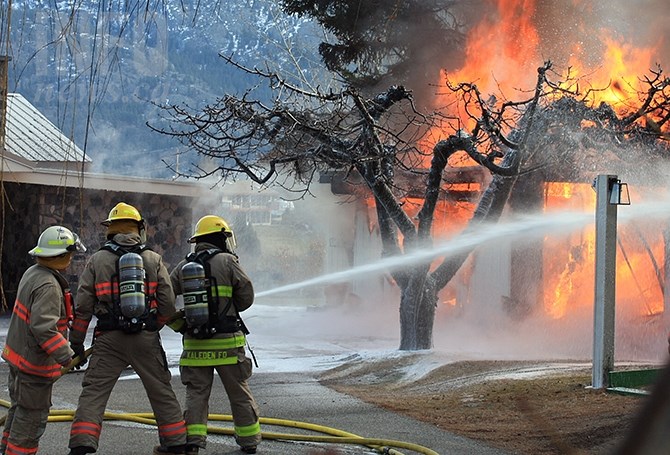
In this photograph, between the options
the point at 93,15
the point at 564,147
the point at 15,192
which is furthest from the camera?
the point at 15,192

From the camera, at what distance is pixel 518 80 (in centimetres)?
2033

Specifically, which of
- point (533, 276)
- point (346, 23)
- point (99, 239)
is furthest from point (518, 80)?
point (99, 239)

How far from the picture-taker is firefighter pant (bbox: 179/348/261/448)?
633 cm

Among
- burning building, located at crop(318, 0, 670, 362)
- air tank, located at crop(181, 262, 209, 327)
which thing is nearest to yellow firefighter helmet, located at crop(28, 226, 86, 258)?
air tank, located at crop(181, 262, 209, 327)

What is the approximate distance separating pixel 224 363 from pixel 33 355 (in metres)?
1.34

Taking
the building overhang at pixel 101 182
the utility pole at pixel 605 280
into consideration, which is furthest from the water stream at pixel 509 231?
the utility pole at pixel 605 280

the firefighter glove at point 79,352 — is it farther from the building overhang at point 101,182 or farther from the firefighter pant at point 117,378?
the building overhang at point 101,182

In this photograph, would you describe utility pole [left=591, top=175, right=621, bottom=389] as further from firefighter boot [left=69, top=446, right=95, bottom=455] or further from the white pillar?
firefighter boot [left=69, top=446, right=95, bottom=455]

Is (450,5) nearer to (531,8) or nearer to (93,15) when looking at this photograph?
(531,8)

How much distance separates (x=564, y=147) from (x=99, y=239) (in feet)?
30.0

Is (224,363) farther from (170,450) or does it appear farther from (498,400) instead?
(498,400)

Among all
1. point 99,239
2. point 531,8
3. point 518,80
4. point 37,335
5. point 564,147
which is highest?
point 531,8

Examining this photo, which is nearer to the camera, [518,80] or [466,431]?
[466,431]

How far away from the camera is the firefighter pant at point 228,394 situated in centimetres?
Answer: 633
